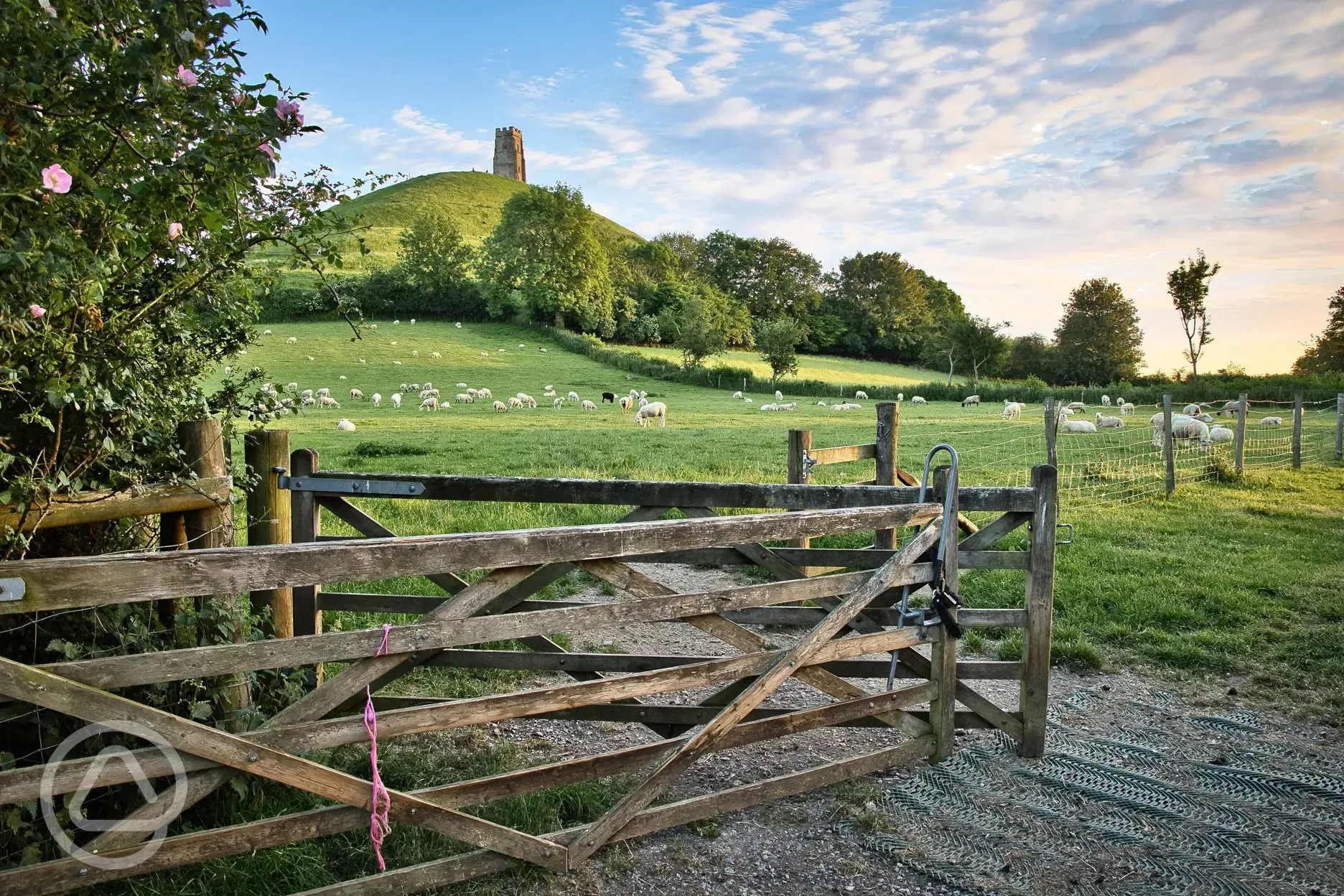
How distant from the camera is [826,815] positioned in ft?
15.4

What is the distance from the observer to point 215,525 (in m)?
4.71

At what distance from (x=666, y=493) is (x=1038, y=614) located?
8.38 ft

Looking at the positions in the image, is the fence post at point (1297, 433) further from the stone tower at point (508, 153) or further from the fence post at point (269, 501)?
the stone tower at point (508, 153)

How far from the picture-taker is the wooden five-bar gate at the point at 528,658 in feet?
10.4

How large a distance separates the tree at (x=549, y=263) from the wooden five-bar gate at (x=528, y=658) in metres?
67.0

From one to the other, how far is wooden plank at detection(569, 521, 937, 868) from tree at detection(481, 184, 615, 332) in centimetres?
6807

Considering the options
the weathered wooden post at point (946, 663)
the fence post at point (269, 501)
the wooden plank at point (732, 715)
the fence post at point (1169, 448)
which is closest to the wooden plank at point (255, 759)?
the wooden plank at point (732, 715)

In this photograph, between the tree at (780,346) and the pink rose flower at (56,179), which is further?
the tree at (780,346)

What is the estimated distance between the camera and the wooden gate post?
17.8 feet

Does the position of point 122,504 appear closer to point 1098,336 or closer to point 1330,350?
point 1330,350

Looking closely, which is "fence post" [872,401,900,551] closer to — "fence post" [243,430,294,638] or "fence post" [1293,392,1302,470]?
"fence post" [243,430,294,638]

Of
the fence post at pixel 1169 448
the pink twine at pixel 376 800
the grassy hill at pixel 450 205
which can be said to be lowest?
the pink twine at pixel 376 800

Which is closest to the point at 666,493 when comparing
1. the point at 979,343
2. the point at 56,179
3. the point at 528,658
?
the point at 528,658

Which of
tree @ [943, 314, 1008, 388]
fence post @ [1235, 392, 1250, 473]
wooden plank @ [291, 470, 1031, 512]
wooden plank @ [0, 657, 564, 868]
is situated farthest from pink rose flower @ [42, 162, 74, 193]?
tree @ [943, 314, 1008, 388]
